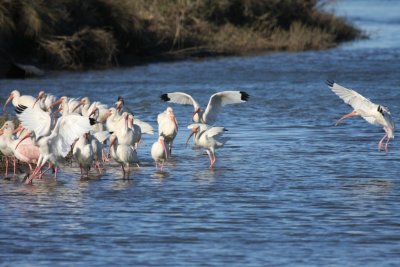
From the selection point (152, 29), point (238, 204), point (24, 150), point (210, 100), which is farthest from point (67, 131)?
point (152, 29)

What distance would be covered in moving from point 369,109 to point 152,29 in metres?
15.6

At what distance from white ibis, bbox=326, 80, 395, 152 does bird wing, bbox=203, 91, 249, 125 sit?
1.30 metres

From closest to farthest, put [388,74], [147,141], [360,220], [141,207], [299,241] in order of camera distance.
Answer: [299,241] < [360,220] < [141,207] < [147,141] < [388,74]

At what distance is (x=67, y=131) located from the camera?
11344mm

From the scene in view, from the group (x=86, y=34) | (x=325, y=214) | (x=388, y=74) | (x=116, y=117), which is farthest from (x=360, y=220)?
(x=86, y=34)

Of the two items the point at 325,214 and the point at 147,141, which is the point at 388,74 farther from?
the point at 325,214

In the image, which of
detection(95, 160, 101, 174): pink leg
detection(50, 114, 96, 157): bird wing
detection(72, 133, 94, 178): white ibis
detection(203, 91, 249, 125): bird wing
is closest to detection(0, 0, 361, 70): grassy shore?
detection(203, 91, 249, 125): bird wing

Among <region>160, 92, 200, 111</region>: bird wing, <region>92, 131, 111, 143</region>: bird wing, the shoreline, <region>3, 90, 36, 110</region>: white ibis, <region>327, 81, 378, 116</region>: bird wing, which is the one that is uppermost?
<region>327, 81, 378, 116</region>: bird wing

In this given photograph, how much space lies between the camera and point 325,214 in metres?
9.50

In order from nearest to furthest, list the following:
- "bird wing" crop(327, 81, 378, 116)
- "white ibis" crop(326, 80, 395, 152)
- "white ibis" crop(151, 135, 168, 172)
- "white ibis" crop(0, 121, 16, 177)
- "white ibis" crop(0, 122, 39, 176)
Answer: "white ibis" crop(0, 122, 39, 176), "white ibis" crop(0, 121, 16, 177), "white ibis" crop(151, 135, 168, 172), "white ibis" crop(326, 80, 395, 152), "bird wing" crop(327, 81, 378, 116)

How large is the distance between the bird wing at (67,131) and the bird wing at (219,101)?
3320 millimetres

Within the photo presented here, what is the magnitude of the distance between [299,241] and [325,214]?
1.14 m

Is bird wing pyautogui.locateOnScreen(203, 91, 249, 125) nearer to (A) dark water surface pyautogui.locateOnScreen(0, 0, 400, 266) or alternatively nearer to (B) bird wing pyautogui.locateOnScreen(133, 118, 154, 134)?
(A) dark water surface pyautogui.locateOnScreen(0, 0, 400, 266)

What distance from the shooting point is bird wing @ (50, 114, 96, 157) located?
36.9 feet
